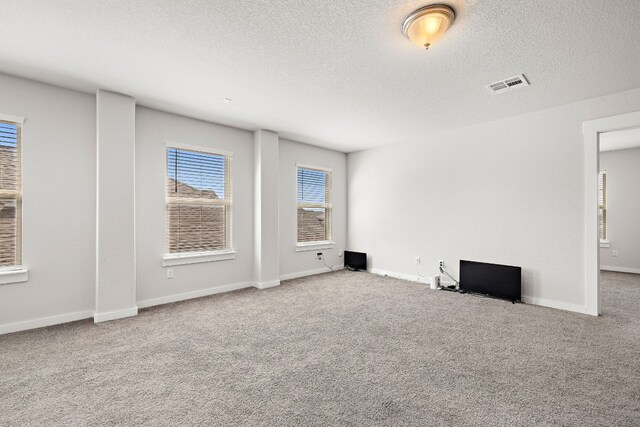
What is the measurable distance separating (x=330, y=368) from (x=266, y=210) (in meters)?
3.02

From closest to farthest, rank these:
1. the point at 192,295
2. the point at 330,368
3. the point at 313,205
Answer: the point at 330,368, the point at 192,295, the point at 313,205

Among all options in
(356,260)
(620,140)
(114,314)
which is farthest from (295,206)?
(620,140)

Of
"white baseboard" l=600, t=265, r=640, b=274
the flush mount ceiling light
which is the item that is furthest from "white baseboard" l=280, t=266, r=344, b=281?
"white baseboard" l=600, t=265, r=640, b=274

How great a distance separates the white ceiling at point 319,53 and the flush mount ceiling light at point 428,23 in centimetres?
6

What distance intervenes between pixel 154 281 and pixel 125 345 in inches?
52.2

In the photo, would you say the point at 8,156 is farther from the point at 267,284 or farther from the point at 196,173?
the point at 267,284

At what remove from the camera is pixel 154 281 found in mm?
3967

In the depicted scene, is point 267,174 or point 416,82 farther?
point 267,174

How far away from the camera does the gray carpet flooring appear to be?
1.79m

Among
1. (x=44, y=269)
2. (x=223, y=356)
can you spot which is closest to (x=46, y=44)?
(x=44, y=269)

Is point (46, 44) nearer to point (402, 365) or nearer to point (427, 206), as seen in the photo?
point (402, 365)

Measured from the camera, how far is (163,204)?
406 centimetres

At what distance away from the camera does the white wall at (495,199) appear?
12.2 ft

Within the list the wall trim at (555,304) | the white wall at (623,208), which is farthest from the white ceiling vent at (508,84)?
the white wall at (623,208)
